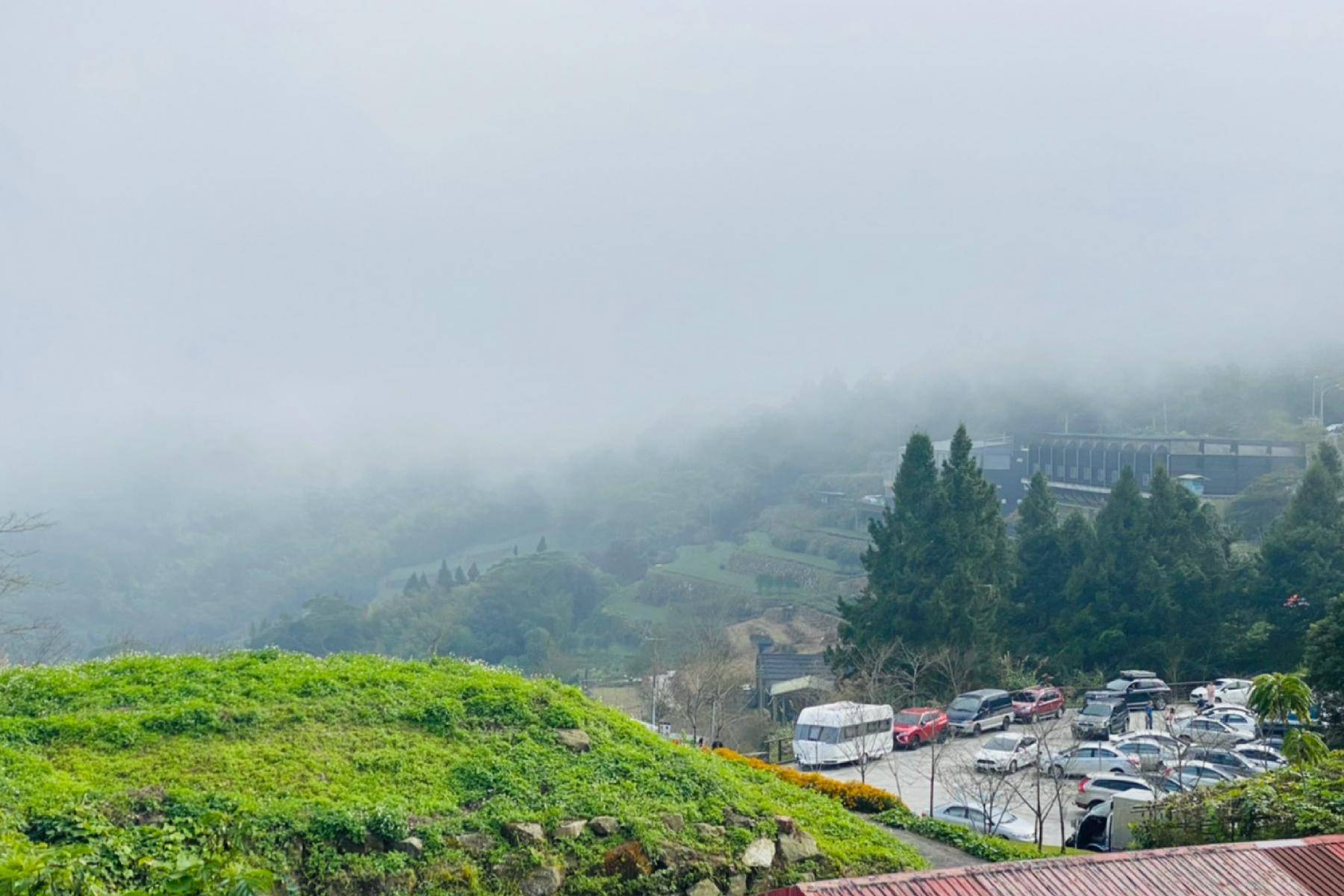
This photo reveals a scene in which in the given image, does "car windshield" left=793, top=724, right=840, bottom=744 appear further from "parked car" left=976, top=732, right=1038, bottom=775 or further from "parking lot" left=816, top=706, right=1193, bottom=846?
"parked car" left=976, top=732, right=1038, bottom=775

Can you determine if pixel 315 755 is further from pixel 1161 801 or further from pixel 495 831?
pixel 1161 801

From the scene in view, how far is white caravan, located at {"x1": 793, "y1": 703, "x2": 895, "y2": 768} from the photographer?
2456 centimetres

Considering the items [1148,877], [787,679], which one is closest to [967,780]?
[1148,877]

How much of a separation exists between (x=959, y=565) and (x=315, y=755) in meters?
26.4

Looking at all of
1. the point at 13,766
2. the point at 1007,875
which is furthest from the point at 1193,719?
the point at 13,766

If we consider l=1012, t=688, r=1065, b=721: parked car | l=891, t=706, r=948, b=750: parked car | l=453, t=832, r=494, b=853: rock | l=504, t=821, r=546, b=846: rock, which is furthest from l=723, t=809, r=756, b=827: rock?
l=1012, t=688, r=1065, b=721: parked car

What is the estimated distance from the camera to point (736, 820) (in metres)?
12.5

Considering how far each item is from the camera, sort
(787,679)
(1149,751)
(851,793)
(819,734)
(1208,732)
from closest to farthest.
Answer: (851,793) < (1149,751) < (1208,732) < (819,734) < (787,679)

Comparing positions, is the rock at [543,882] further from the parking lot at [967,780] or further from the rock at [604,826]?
the parking lot at [967,780]

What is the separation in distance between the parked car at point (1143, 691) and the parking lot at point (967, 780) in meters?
2.63

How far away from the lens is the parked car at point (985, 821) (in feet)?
58.4

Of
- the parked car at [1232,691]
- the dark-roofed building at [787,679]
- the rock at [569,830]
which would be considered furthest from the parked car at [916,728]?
the rock at [569,830]

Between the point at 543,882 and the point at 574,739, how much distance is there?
8.42 ft

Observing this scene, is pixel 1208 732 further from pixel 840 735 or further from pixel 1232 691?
pixel 1232 691
